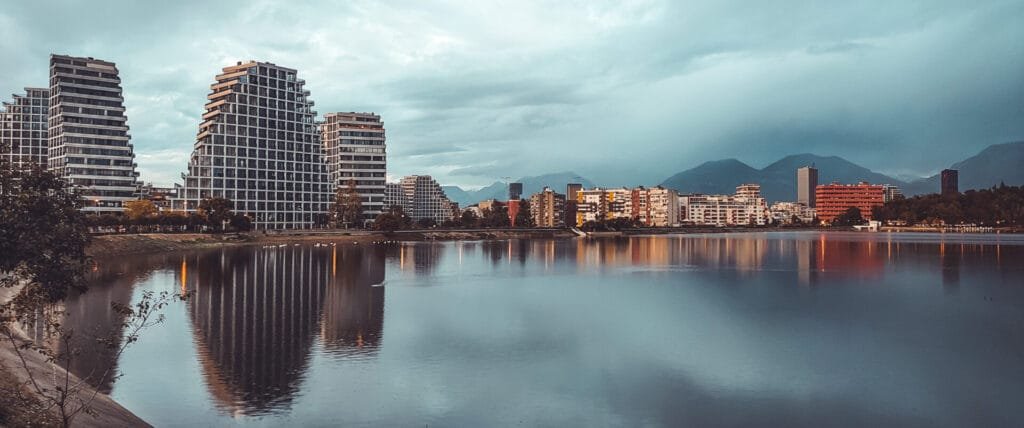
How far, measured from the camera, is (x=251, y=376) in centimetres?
2756

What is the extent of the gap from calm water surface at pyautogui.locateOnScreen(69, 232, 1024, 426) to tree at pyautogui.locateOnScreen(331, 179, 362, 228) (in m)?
111

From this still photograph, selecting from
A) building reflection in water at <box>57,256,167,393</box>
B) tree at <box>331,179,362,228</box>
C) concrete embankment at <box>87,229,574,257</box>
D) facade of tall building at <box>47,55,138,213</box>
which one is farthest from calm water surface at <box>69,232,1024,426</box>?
tree at <box>331,179,362,228</box>

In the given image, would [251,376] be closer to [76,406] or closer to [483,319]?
[76,406]

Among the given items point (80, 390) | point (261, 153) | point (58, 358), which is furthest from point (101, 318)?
point (261, 153)

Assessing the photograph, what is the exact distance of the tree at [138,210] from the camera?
132400 mm

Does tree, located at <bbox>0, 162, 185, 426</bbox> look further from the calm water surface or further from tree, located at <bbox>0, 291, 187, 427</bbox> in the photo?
the calm water surface

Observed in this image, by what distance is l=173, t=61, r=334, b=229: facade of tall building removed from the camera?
17212 centimetres

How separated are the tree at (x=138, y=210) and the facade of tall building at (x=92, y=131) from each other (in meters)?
17.8

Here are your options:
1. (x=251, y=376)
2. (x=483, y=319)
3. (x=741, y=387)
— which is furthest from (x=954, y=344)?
(x=251, y=376)

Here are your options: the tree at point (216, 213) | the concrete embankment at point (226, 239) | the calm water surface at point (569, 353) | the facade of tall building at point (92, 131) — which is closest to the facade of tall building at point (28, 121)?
the facade of tall building at point (92, 131)

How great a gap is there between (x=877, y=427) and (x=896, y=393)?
5072mm

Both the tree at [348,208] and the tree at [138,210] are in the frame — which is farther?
the tree at [348,208]

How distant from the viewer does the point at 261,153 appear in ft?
594

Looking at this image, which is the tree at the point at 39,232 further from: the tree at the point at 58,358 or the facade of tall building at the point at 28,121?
the facade of tall building at the point at 28,121
